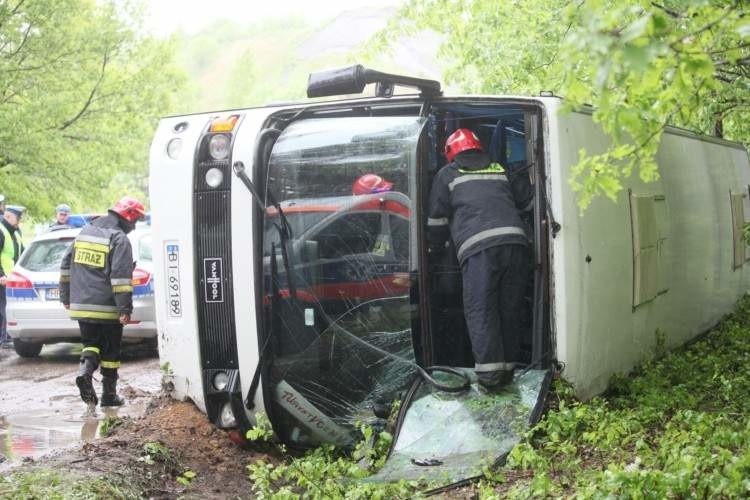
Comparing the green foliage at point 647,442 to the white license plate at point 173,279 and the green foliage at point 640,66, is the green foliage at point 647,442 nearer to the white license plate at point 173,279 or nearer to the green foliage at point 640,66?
the green foliage at point 640,66

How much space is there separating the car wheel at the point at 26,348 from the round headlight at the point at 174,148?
20.3 ft

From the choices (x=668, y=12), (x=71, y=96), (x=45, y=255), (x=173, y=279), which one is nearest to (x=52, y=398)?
(x=45, y=255)

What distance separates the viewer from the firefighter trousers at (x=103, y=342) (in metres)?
7.97

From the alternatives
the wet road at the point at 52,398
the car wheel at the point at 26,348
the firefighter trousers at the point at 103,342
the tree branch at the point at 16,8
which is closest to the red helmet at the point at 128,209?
the firefighter trousers at the point at 103,342

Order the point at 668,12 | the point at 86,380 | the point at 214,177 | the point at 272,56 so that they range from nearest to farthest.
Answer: the point at 668,12
the point at 214,177
the point at 86,380
the point at 272,56

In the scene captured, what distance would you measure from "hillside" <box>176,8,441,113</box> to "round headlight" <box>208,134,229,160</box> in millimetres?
51896

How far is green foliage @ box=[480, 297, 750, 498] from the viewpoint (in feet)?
12.5

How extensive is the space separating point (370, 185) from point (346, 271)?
55 cm

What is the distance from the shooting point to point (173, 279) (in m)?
5.84

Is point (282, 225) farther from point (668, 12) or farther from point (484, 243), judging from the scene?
point (668, 12)

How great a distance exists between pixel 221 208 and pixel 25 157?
41.6 feet

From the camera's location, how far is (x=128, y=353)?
11.2 meters

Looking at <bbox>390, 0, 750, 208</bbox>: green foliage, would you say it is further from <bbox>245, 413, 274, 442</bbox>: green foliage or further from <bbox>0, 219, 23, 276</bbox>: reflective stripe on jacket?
<bbox>0, 219, 23, 276</bbox>: reflective stripe on jacket

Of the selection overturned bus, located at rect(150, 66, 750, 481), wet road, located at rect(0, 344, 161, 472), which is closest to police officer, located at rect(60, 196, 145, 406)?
wet road, located at rect(0, 344, 161, 472)
